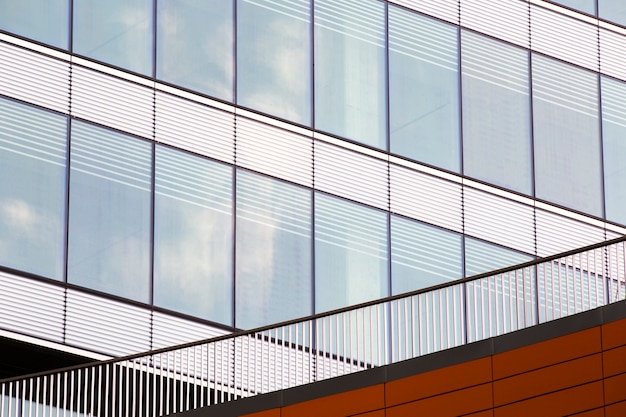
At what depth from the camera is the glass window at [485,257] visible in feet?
154

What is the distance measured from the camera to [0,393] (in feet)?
121

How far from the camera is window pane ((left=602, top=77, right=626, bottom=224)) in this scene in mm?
50344

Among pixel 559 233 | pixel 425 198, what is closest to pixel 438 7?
pixel 425 198

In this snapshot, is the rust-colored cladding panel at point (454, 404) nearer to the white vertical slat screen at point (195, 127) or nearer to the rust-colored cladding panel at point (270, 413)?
the rust-colored cladding panel at point (270, 413)

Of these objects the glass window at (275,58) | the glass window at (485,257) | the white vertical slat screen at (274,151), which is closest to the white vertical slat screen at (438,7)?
the glass window at (275,58)

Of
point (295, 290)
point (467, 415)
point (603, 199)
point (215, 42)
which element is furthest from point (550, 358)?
point (603, 199)

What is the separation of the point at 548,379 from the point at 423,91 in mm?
19104

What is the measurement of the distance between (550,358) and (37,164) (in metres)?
15.3

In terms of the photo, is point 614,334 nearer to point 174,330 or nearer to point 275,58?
point 174,330

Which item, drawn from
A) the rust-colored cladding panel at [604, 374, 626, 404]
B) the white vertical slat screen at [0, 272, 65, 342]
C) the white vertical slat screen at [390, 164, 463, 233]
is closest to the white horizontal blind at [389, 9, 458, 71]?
the white vertical slat screen at [390, 164, 463, 233]

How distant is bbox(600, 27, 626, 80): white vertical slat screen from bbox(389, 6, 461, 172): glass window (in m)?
5.76

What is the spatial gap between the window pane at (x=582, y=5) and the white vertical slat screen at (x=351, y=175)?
9452 mm

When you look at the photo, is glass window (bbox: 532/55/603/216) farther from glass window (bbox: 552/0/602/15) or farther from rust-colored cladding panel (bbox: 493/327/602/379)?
rust-colored cladding panel (bbox: 493/327/602/379)

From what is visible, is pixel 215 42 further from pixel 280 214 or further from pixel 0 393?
pixel 0 393
